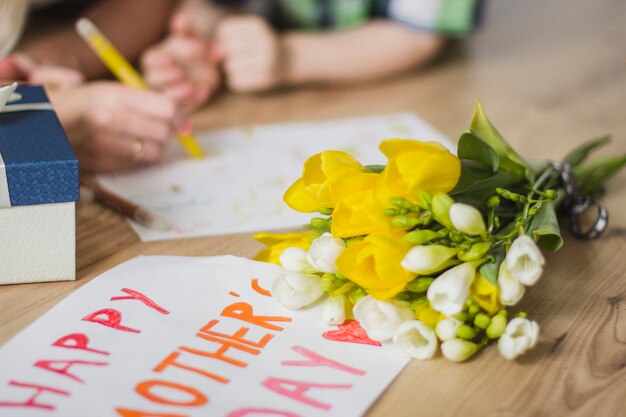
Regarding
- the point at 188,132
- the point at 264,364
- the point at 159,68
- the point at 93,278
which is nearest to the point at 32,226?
the point at 93,278

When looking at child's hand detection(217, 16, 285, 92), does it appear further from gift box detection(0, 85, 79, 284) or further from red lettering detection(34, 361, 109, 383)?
red lettering detection(34, 361, 109, 383)

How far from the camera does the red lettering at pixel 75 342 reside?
0.48 m

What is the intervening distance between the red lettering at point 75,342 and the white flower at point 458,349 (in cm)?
19

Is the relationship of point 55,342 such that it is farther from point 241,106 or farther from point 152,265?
point 241,106

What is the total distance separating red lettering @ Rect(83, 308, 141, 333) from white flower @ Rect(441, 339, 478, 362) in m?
0.18

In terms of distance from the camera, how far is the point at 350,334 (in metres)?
0.50

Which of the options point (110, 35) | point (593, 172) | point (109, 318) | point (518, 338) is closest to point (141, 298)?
point (109, 318)

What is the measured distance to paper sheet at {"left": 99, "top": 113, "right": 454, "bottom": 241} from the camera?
0.66 meters

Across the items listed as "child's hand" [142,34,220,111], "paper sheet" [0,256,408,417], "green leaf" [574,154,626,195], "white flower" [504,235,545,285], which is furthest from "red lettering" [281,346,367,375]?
"child's hand" [142,34,220,111]

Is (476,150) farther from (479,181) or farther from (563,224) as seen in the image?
(563,224)

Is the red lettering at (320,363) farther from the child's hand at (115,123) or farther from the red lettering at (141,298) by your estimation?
the child's hand at (115,123)

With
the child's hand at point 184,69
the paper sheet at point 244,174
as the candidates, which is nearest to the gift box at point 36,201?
the paper sheet at point 244,174

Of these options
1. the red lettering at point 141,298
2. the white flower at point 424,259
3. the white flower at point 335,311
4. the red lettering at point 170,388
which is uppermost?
the white flower at point 424,259

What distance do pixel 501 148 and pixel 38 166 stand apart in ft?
1.02
